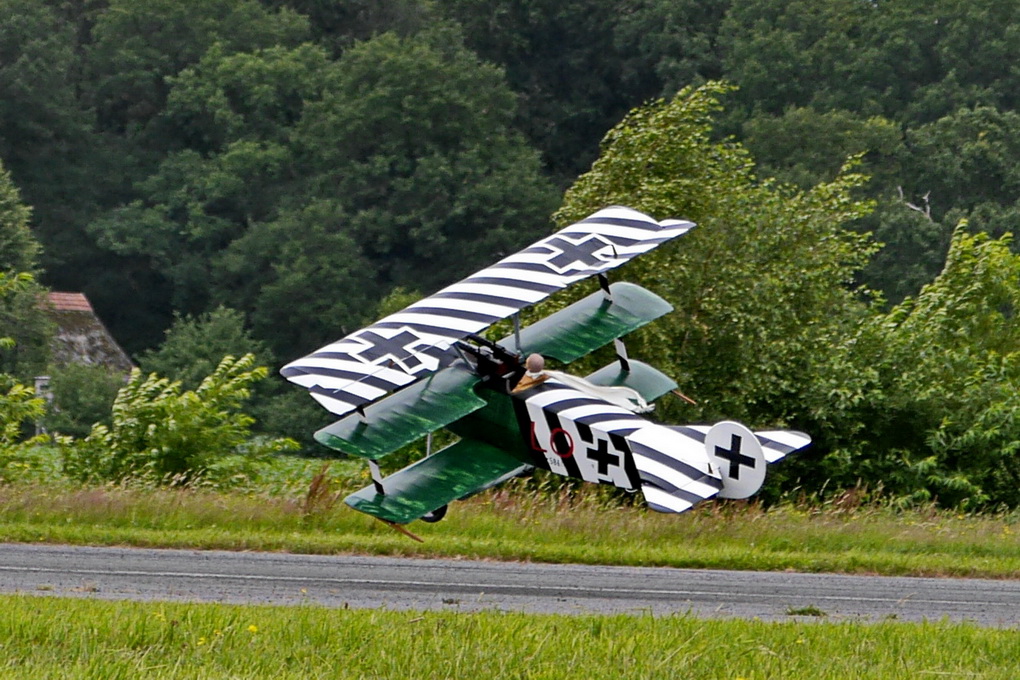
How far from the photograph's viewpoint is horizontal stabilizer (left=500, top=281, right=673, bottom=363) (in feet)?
58.2

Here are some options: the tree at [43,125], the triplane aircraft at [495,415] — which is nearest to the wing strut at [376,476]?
the triplane aircraft at [495,415]

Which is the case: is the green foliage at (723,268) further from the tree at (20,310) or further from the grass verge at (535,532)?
the tree at (20,310)

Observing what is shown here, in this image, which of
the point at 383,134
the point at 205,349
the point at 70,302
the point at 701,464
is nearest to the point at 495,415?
the point at 701,464

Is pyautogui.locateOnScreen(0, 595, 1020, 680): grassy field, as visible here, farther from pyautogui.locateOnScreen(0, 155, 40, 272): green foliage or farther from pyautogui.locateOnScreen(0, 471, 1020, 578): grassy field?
pyautogui.locateOnScreen(0, 155, 40, 272): green foliage

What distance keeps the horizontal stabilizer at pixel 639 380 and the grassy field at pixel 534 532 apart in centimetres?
202

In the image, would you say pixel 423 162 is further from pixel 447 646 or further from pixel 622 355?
pixel 447 646

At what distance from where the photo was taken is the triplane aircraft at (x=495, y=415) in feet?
46.2

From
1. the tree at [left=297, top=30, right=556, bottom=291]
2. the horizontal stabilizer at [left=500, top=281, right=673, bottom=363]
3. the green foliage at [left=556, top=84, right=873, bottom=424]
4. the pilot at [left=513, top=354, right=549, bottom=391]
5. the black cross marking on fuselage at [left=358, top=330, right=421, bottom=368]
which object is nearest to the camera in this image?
the black cross marking on fuselage at [left=358, top=330, right=421, bottom=368]

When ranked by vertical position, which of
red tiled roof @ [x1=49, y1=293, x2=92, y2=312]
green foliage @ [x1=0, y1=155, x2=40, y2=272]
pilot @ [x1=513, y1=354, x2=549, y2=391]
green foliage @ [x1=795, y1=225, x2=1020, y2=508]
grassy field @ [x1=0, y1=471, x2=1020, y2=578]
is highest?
pilot @ [x1=513, y1=354, x2=549, y2=391]

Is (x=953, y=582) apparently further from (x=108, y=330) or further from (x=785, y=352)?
(x=108, y=330)

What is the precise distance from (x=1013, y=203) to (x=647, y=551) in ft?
156

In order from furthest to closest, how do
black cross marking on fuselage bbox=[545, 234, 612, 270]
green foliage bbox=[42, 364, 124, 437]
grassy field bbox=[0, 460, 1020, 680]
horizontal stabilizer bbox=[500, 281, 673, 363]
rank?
green foliage bbox=[42, 364, 124, 437]
horizontal stabilizer bbox=[500, 281, 673, 363]
black cross marking on fuselage bbox=[545, 234, 612, 270]
grassy field bbox=[0, 460, 1020, 680]

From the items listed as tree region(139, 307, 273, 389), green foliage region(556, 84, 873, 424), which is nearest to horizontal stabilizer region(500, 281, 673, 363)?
green foliage region(556, 84, 873, 424)

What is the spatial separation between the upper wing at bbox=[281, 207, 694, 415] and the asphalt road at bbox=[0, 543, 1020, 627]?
2018 millimetres
